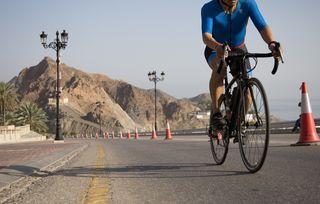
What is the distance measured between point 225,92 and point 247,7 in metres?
1.12

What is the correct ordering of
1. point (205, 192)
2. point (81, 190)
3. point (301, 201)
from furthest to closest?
point (81, 190), point (205, 192), point (301, 201)

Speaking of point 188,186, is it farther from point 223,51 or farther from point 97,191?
point 223,51

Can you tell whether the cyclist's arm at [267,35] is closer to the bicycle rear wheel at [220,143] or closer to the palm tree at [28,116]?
the bicycle rear wheel at [220,143]

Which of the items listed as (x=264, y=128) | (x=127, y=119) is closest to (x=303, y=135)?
(x=264, y=128)

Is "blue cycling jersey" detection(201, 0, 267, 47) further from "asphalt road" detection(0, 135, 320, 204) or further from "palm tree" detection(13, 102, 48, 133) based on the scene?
"palm tree" detection(13, 102, 48, 133)

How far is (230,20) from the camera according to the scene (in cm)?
593

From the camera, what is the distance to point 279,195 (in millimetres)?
3852

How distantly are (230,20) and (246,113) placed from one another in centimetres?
119

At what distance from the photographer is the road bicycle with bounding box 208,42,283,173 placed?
522cm

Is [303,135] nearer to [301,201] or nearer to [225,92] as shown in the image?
[225,92]

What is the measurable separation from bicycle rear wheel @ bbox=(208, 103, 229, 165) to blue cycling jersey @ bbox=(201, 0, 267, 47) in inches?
36.9

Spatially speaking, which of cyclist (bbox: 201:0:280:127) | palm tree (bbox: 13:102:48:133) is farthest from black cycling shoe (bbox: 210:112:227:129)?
palm tree (bbox: 13:102:48:133)

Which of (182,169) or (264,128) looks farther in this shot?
(182,169)

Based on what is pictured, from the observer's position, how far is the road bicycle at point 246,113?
5219 mm
